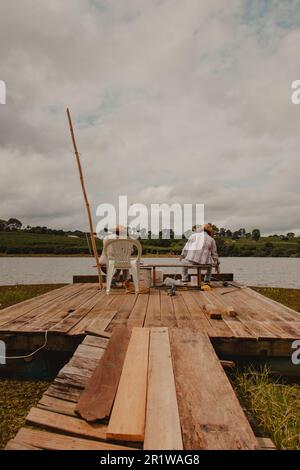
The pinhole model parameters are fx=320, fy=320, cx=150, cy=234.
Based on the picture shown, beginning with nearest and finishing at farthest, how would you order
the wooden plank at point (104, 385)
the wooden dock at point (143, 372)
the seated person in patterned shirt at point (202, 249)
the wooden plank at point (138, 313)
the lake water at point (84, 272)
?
the wooden dock at point (143, 372), the wooden plank at point (104, 385), the wooden plank at point (138, 313), the seated person in patterned shirt at point (202, 249), the lake water at point (84, 272)

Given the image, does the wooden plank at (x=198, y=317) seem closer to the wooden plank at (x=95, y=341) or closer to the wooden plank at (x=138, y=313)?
the wooden plank at (x=138, y=313)

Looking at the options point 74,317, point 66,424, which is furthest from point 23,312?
point 66,424

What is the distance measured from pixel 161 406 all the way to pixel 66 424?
671 millimetres

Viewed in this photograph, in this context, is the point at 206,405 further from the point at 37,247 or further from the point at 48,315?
the point at 37,247

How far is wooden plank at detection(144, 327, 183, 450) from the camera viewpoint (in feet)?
6.35

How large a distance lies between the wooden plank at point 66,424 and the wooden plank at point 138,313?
203 cm

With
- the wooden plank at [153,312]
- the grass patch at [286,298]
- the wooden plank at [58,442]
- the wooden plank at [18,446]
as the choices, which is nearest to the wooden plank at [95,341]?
the wooden plank at [153,312]

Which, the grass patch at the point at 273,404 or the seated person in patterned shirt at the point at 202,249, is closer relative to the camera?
the grass patch at the point at 273,404

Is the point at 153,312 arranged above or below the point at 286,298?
above

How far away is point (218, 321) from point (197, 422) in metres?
2.56

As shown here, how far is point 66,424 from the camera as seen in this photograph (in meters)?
2.22

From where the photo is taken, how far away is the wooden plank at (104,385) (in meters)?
2.31
